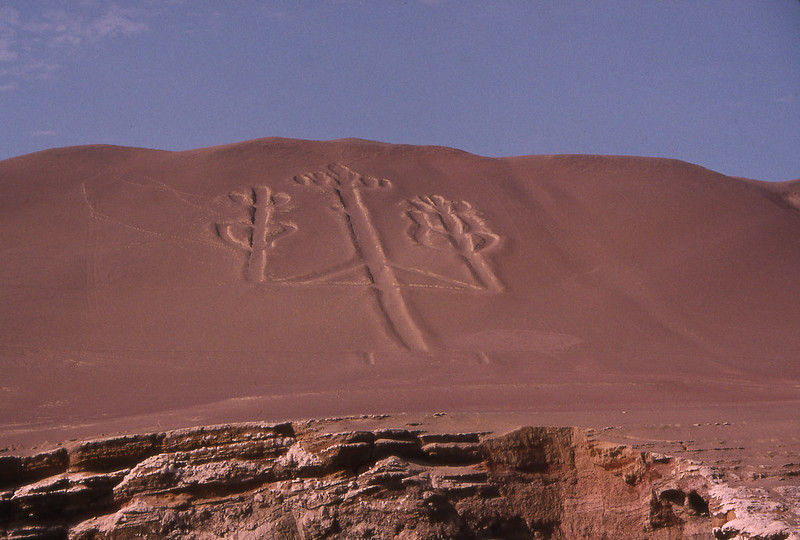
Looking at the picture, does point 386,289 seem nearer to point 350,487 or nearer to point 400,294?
point 400,294

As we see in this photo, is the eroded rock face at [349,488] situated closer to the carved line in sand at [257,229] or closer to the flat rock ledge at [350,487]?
the flat rock ledge at [350,487]

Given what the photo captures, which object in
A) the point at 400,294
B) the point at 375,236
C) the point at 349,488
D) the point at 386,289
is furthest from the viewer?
the point at 375,236

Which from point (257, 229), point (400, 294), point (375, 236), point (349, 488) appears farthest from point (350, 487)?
point (257, 229)

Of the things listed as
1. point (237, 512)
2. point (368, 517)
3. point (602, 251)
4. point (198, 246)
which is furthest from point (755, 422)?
point (198, 246)

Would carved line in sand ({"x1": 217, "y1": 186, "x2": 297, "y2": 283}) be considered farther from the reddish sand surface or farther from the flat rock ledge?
the flat rock ledge

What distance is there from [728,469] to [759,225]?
15.6 m

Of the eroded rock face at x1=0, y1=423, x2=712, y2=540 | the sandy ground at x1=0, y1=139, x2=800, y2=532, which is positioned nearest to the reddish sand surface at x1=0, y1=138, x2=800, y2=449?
the sandy ground at x1=0, y1=139, x2=800, y2=532

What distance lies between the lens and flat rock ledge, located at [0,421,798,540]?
15.6 ft

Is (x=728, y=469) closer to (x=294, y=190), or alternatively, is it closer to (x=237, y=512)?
(x=237, y=512)

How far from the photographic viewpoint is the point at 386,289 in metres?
14.6

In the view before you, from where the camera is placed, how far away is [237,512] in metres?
4.87

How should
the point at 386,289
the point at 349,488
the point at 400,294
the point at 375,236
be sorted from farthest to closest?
the point at 375,236 → the point at 386,289 → the point at 400,294 → the point at 349,488

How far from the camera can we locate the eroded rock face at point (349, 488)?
4.77 metres

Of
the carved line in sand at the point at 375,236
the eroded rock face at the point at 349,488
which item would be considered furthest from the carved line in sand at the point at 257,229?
the eroded rock face at the point at 349,488
